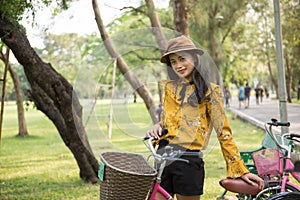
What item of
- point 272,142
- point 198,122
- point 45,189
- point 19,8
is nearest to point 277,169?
point 272,142

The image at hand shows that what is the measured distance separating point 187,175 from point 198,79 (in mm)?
538

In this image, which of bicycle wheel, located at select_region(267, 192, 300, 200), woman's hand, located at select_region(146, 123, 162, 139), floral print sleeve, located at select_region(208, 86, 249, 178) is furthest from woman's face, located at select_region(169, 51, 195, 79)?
bicycle wheel, located at select_region(267, 192, 300, 200)

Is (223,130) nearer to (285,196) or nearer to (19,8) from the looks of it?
(285,196)

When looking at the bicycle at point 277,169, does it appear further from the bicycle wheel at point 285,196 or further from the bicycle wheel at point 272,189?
the bicycle wheel at point 285,196

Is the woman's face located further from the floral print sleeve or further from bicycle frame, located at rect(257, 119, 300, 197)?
bicycle frame, located at rect(257, 119, 300, 197)

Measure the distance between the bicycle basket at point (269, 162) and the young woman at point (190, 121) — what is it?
2.16ft

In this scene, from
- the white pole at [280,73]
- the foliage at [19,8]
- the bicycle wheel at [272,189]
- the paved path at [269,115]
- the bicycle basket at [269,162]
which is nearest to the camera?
the bicycle wheel at [272,189]

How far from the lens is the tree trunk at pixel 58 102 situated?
18.1 ft

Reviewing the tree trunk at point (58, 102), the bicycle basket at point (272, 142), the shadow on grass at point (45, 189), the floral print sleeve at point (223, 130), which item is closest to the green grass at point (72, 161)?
the shadow on grass at point (45, 189)

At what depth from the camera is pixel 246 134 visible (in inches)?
462

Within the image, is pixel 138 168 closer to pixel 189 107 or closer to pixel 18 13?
pixel 189 107

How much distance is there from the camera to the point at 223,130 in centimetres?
253

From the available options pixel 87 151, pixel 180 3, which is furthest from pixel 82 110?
pixel 180 3

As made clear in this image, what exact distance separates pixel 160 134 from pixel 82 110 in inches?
150
